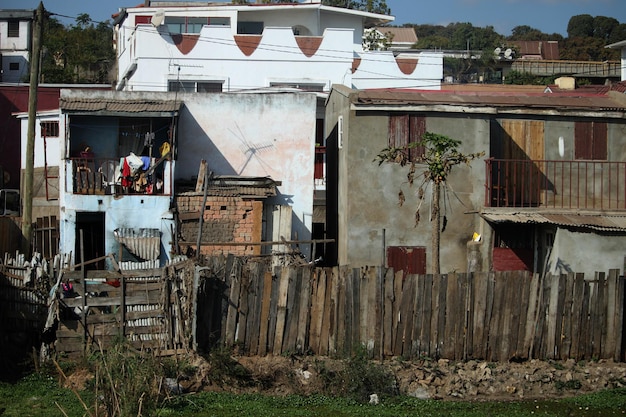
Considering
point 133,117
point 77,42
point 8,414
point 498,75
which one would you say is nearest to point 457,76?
point 498,75

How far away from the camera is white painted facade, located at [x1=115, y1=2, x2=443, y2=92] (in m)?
32.3

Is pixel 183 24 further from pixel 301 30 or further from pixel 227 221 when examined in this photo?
pixel 227 221

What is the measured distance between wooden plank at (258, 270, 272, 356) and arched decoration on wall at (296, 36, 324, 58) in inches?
815

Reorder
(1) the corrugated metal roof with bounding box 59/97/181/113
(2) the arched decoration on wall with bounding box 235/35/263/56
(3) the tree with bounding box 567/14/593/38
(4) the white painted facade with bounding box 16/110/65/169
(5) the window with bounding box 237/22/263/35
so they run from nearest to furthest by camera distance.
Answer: (1) the corrugated metal roof with bounding box 59/97/181/113 < (4) the white painted facade with bounding box 16/110/65/169 < (2) the arched decoration on wall with bounding box 235/35/263/56 < (5) the window with bounding box 237/22/263/35 < (3) the tree with bounding box 567/14/593/38

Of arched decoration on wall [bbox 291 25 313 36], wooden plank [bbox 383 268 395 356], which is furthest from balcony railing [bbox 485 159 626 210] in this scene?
arched decoration on wall [bbox 291 25 313 36]

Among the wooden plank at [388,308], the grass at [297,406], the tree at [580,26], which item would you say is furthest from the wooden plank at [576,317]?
the tree at [580,26]

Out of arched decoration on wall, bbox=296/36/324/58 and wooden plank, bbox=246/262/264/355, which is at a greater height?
arched decoration on wall, bbox=296/36/324/58

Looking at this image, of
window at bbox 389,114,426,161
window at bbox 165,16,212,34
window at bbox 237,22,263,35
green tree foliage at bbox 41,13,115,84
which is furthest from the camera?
green tree foliage at bbox 41,13,115,84

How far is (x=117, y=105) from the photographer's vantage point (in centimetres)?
1966

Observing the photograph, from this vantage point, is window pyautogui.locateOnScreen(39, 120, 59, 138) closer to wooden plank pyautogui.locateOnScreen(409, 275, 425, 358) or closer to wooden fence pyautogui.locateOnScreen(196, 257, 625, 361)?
wooden fence pyautogui.locateOnScreen(196, 257, 625, 361)

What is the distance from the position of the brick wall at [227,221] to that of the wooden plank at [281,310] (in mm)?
5288

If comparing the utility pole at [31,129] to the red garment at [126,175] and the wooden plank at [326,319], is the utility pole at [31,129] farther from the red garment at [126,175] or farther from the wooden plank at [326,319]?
the wooden plank at [326,319]

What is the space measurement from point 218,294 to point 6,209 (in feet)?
59.3

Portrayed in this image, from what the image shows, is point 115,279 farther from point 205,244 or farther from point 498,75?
point 498,75
